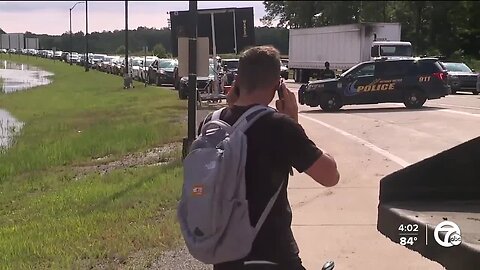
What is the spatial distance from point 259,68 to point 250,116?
0.63 ft

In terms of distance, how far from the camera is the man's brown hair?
2.99 m

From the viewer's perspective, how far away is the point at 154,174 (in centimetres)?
1055

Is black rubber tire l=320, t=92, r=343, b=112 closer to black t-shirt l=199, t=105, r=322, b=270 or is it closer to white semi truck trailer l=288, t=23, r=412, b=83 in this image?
white semi truck trailer l=288, t=23, r=412, b=83

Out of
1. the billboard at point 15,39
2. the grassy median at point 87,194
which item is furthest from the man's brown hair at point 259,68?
the billboard at point 15,39

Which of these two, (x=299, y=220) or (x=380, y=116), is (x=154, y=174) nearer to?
(x=299, y=220)

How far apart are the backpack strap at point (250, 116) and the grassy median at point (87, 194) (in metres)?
3.18

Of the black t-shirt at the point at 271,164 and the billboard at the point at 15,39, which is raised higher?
the billboard at the point at 15,39

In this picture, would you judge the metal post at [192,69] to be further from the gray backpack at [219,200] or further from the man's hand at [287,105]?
the gray backpack at [219,200]

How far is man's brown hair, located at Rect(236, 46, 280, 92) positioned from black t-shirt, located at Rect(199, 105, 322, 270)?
117mm

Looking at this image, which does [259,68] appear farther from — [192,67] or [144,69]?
[144,69]

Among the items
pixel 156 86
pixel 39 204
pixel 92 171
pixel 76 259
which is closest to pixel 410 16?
pixel 76 259

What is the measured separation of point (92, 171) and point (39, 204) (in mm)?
2997

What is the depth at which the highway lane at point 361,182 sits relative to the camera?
234 inches

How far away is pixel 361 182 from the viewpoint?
9.00m
